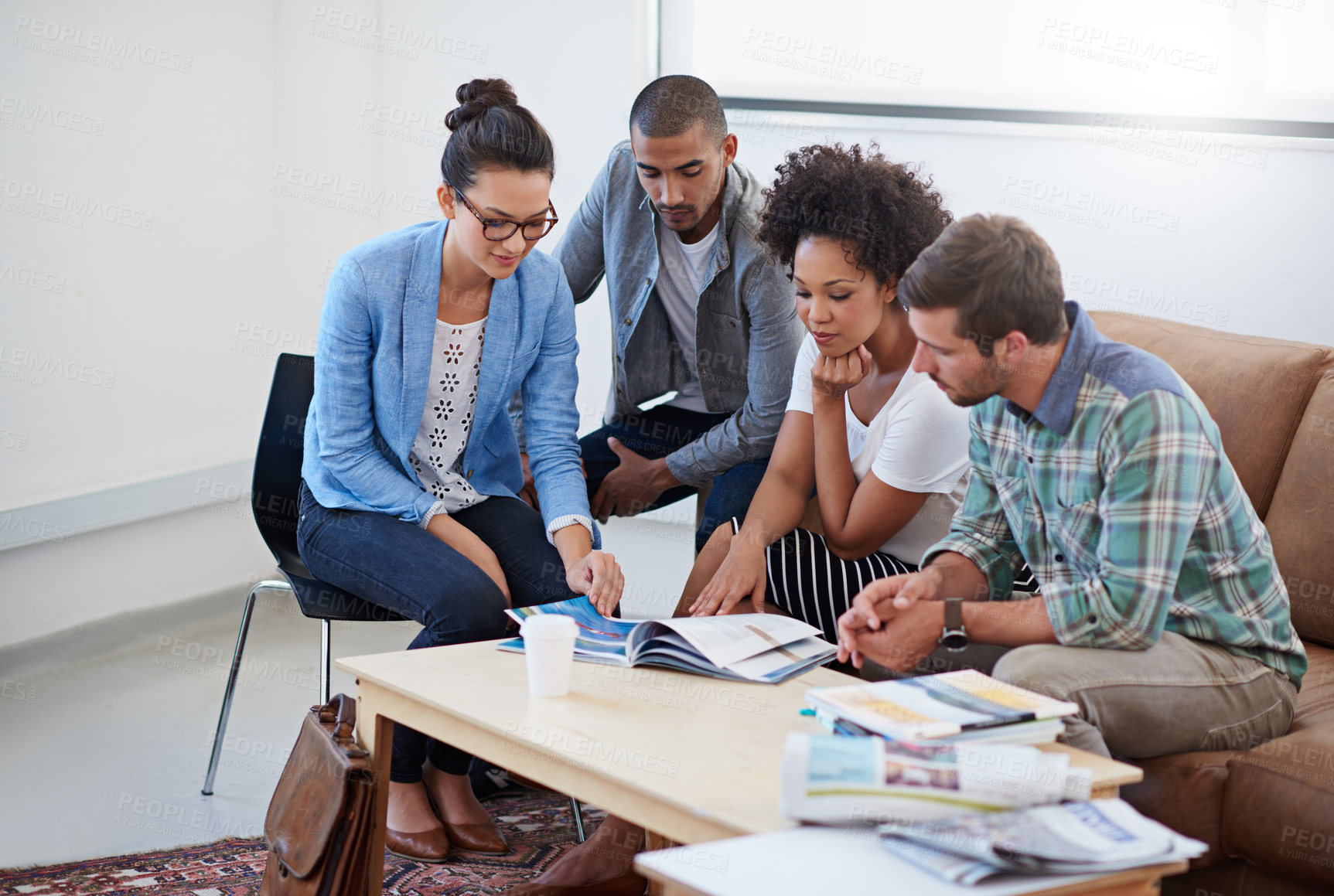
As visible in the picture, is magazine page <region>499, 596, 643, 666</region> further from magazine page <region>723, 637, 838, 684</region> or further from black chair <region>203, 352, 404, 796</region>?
black chair <region>203, 352, 404, 796</region>

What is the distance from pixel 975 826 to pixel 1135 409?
2.20 feet

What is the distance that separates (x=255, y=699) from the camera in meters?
2.92

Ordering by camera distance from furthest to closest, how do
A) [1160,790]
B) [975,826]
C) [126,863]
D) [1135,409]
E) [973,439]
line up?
[126,863] → [973,439] → [1160,790] → [1135,409] → [975,826]

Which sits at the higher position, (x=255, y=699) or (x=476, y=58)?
(x=476, y=58)

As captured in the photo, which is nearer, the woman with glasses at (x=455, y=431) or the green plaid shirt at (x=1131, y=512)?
the green plaid shirt at (x=1131, y=512)

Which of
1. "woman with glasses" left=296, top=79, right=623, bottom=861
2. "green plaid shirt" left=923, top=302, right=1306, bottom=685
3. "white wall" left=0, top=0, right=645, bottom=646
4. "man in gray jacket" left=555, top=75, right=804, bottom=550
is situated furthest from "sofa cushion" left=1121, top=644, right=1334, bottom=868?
"white wall" left=0, top=0, right=645, bottom=646

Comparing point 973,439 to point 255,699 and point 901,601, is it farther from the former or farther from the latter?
point 255,699

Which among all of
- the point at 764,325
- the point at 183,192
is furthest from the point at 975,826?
the point at 183,192

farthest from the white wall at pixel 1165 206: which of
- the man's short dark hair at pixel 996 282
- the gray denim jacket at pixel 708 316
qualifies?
the man's short dark hair at pixel 996 282

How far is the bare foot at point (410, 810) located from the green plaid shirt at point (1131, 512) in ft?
3.57

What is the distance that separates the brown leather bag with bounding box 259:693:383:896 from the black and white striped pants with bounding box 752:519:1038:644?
758 millimetres

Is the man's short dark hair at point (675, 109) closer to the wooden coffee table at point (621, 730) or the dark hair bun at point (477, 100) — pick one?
the dark hair bun at point (477, 100)

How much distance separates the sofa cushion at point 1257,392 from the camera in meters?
2.11

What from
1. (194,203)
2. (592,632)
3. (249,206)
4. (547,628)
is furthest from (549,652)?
(249,206)
